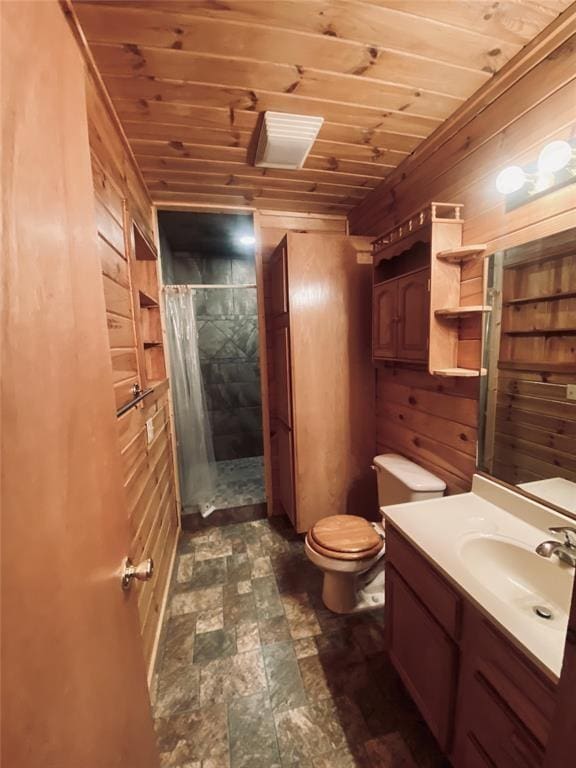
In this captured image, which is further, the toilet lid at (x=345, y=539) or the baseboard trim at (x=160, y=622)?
the toilet lid at (x=345, y=539)

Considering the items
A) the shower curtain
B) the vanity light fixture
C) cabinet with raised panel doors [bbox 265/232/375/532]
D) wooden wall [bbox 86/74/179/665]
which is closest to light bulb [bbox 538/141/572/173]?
the vanity light fixture

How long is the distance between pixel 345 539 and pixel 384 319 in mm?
1261

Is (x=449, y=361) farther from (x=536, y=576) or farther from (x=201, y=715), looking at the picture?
(x=201, y=715)

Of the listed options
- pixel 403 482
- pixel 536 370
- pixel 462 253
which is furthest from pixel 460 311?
pixel 403 482

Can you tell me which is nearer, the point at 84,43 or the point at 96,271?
the point at 96,271

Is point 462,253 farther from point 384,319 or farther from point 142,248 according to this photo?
point 142,248

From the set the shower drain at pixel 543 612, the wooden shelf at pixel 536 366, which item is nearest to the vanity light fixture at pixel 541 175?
the wooden shelf at pixel 536 366

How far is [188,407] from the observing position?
2.81 metres

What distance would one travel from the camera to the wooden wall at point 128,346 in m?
1.20

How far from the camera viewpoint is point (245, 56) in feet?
3.69

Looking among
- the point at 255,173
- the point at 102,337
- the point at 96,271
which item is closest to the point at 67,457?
the point at 102,337

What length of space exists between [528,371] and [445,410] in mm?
480

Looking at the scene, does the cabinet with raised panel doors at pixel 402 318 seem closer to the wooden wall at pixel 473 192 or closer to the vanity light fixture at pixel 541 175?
the wooden wall at pixel 473 192

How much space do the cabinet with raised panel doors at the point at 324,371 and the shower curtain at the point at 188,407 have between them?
927mm
